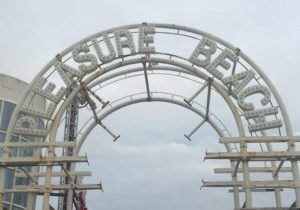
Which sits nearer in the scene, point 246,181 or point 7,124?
point 246,181

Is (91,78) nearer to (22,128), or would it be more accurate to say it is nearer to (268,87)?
(22,128)

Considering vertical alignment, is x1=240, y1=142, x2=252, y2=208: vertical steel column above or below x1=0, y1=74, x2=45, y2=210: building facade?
below

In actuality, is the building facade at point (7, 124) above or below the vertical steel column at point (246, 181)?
above

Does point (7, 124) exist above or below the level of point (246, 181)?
above

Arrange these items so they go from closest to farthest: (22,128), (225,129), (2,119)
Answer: (22,128) → (225,129) → (2,119)

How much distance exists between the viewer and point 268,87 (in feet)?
72.3

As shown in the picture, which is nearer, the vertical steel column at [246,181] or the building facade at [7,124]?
the vertical steel column at [246,181]

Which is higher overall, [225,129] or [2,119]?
[2,119]

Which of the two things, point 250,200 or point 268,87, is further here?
point 268,87

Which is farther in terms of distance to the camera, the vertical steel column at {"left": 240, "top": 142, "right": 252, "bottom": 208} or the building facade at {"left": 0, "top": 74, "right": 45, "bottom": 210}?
the building facade at {"left": 0, "top": 74, "right": 45, "bottom": 210}

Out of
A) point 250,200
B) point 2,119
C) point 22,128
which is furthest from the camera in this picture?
point 2,119

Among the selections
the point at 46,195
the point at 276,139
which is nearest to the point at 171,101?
the point at 276,139

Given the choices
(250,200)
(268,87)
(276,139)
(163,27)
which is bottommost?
(250,200)

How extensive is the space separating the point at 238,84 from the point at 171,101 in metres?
4.49
